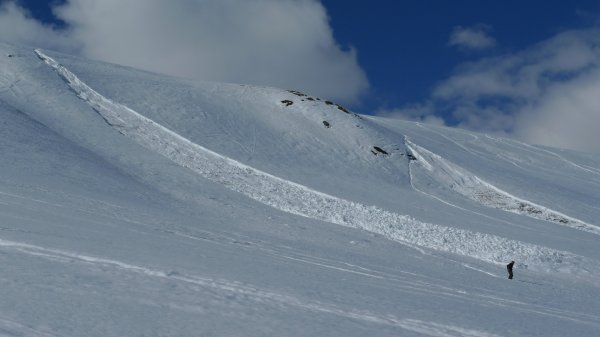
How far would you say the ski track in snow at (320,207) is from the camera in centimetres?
2195

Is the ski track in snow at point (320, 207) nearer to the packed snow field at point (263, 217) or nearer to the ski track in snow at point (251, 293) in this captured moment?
the packed snow field at point (263, 217)

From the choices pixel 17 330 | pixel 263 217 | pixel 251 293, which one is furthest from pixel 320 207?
pixel 17 330

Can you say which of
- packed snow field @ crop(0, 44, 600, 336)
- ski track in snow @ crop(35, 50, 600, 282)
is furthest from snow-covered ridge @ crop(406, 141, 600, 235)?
ski track in snow @ crop(35, 50, 600, 282)

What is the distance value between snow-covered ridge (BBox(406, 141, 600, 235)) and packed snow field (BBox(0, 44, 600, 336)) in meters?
0.17

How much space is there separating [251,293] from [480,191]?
1166 inches

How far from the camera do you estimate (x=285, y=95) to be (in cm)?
4875

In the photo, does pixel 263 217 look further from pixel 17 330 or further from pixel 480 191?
pixel 480 191

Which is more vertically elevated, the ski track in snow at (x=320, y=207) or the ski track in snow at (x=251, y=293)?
the ski track in snow at (x=320, y=207)

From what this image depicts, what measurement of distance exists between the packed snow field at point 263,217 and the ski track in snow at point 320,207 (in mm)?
129

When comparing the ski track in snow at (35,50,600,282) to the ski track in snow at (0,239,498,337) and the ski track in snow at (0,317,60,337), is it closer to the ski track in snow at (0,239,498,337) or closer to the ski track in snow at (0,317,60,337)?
the ski track in snow at (0,239,498,337)

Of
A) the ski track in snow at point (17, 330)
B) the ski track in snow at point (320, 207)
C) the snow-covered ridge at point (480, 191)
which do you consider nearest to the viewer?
the ski track in snow at point (17, 330)

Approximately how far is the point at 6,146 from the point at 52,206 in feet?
33.9

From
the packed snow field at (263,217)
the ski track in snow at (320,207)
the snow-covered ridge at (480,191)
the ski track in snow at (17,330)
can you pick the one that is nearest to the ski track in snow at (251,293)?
the packed snow field at (263,217)

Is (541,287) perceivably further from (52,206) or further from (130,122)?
(130,122)
